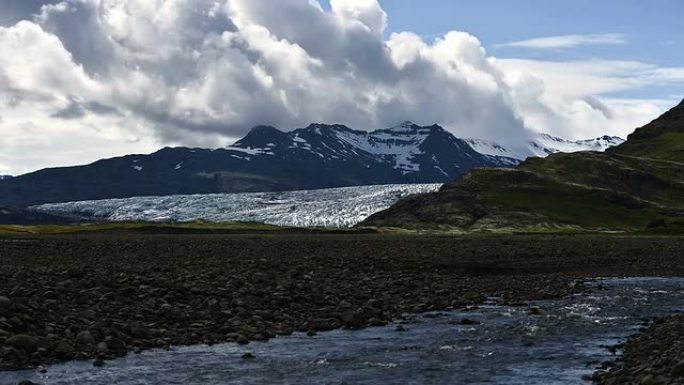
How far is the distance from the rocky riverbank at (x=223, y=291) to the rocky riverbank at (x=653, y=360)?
11.9m

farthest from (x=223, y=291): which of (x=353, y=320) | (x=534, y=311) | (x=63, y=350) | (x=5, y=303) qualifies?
(x=534, y=311)

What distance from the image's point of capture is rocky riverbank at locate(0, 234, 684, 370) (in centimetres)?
2898

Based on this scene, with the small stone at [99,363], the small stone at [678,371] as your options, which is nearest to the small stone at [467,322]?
the small stone at [678,371]

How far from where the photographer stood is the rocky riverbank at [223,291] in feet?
95.1

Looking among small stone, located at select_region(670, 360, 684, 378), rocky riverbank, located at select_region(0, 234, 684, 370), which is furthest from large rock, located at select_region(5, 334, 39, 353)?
small stone, located at select_region(670, 360, 684, 378)

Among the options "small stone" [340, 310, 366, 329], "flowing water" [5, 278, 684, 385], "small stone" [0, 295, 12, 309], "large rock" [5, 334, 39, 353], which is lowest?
"flowing water" [5, 278, 684, 385]

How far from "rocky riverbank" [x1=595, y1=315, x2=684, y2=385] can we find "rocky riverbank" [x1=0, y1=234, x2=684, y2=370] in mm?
11898

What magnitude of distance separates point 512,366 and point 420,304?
14836 mm

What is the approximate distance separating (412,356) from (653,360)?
8.46 m

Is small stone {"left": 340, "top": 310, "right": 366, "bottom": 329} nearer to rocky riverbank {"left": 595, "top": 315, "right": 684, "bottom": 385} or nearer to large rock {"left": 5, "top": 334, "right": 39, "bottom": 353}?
rocky riverbank {"left": 595, "top": 315, "right": 684, "bottom": 385}

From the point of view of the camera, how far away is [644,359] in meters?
25.7

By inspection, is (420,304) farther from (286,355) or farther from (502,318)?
(286,355)

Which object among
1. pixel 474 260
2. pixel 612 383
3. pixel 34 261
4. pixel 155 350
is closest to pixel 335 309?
pixel 155 350

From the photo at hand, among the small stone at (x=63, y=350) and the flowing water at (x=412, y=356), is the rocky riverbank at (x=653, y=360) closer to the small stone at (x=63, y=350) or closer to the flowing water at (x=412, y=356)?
the flowing water at (x=412, y=356)
